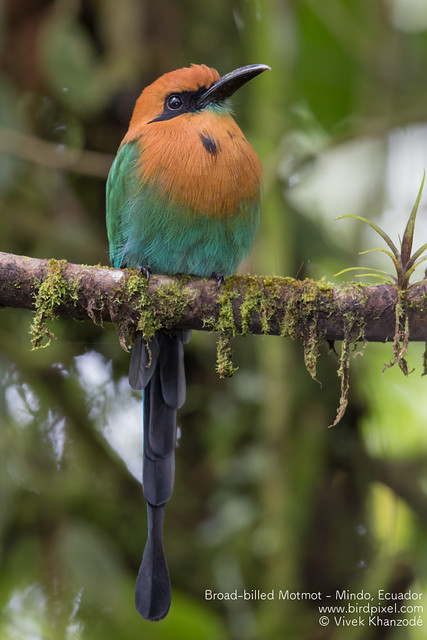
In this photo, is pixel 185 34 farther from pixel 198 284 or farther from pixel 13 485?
pixel 13 485

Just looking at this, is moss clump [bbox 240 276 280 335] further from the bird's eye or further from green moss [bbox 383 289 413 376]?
the bird's eye

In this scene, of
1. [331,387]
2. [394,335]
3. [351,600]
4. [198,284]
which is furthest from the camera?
[331,387]

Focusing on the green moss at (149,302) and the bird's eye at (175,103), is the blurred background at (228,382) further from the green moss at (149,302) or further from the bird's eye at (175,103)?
the green moss at (149,302)

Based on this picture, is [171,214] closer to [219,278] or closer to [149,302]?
[219,278]

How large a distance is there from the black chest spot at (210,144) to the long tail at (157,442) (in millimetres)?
675

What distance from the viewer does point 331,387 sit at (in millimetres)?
3428

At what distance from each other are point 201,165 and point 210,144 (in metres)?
0.12

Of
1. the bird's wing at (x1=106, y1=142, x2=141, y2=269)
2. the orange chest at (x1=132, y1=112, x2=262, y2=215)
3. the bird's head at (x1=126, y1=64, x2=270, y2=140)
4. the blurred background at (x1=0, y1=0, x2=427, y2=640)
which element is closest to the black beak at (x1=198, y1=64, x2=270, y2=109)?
the bird's head at (x1=126, y1=64, x2=270, y2=140)

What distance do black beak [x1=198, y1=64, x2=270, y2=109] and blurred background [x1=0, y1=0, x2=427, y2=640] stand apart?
28.0 inches

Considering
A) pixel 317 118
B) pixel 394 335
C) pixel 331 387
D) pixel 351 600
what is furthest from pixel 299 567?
pixel 317 118

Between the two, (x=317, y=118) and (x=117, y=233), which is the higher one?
(x=317, y=118)

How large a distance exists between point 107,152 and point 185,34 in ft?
2.63

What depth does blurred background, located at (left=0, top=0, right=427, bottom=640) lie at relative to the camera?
3059mm

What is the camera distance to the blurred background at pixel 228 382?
3059 mm
